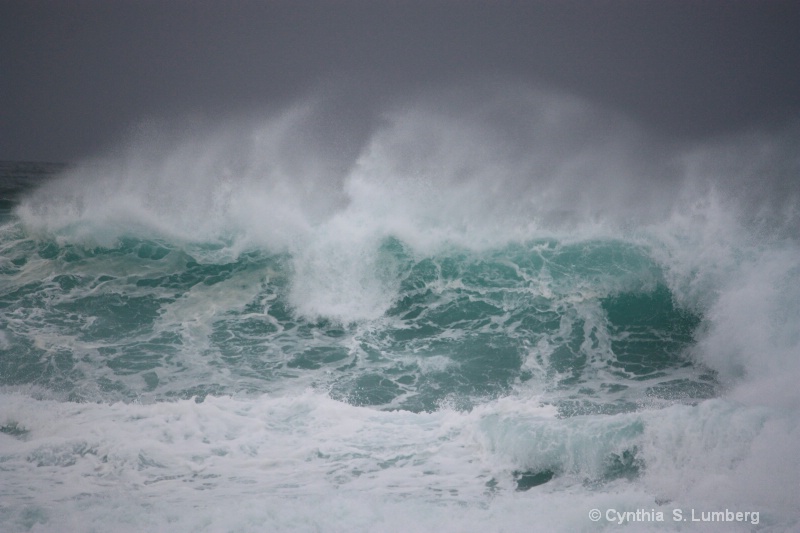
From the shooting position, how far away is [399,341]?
10531 mm

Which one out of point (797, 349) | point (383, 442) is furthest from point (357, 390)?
point (797, 349)

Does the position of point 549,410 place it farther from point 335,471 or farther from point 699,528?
point 335,471

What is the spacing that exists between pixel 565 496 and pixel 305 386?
4.61 m

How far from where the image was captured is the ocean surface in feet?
18.6
